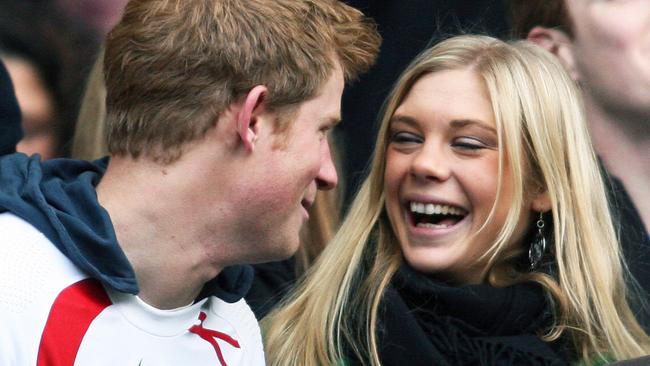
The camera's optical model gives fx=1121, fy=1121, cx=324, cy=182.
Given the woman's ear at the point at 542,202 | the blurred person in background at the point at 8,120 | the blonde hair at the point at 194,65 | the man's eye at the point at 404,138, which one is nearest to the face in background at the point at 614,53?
the woman's ear at the point at 542,202

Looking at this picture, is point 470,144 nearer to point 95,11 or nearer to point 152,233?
point 152,233

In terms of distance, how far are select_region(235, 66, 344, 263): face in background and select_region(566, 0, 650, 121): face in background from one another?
1.21m

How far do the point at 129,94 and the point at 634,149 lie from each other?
5.81 ft

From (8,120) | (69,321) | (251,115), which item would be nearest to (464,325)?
(251,115)

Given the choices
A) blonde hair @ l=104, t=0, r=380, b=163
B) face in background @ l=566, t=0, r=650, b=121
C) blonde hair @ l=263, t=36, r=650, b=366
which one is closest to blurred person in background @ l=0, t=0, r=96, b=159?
blonde hair @ l=263, t=36, r=650, b=366

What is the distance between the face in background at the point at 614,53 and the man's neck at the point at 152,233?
62.2 inches

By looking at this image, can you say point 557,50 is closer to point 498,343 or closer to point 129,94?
point 498,343

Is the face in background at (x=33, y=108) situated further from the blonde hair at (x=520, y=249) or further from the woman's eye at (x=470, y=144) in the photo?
the woman's eye at (x=470, y=144)

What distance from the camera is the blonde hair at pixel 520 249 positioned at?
9.57ft

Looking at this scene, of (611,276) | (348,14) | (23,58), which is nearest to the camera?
(348,14)

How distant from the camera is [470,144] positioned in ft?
9.57

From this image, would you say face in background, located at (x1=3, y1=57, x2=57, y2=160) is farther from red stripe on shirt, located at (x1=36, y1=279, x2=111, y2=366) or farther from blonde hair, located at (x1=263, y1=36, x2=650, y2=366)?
red stripe on shirt, located at (x1=36, y1=279, x2=111, y2=366)

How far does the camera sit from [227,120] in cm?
239

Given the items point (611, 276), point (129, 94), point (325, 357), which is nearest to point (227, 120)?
point (129, 94)
